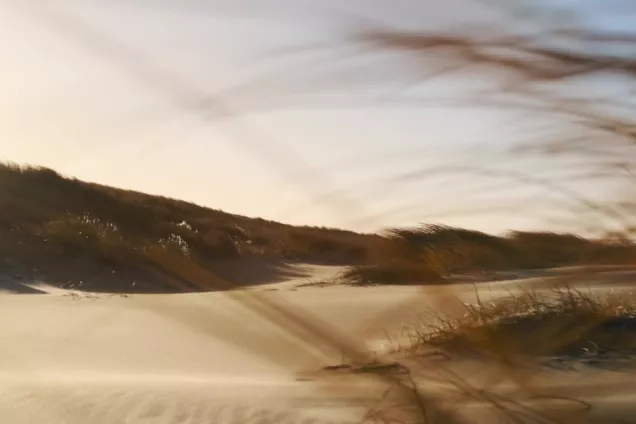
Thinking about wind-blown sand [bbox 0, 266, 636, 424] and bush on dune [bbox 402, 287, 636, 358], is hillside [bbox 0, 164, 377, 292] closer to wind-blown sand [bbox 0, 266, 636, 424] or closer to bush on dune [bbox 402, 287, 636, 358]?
wind-blown sand [bbox 0, 266, 636, 424]

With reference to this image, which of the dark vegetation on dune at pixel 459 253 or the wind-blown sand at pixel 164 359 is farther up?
the dark vegetation on dune at pixel 459 253

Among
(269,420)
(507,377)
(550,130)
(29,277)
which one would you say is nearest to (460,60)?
(550,130)

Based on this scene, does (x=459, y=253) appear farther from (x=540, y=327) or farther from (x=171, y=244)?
(x=171, y=244)

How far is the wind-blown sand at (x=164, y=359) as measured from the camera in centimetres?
86

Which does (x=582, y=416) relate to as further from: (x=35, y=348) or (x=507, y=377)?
(x=35, y=348)

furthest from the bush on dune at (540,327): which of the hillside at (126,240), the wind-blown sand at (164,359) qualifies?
the hillside at (126,240)

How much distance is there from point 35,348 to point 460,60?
2.27 ft

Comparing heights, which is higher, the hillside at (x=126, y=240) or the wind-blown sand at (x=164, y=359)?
the hillside at (x=126, y=240)

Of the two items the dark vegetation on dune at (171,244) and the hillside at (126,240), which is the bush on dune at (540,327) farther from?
the hillside at (126,240)

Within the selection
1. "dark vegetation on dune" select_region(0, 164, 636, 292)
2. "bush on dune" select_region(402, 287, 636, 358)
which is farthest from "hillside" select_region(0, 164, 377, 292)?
"bush on dune" select_region(402, 287, 636, 358)

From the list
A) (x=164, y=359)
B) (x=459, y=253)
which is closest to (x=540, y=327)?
(x=459, y=253)

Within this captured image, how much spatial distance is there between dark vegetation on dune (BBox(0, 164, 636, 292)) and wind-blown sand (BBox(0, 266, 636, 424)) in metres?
0.03

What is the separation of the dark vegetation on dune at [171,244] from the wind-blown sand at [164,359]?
28mm

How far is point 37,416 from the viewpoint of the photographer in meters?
0.85
